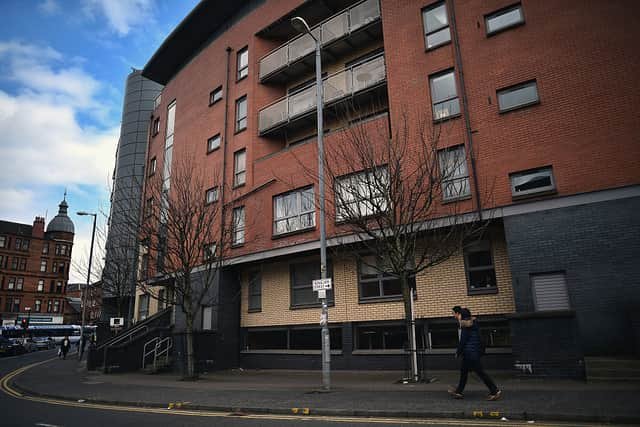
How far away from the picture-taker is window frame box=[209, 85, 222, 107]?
77.4 ft

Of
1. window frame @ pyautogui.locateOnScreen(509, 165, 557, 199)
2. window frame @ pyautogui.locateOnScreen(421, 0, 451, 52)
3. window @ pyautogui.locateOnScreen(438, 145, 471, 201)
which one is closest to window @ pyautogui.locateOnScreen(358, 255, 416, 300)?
window @ pyautogui.locateOnScreen(438, 145, 471, 201)

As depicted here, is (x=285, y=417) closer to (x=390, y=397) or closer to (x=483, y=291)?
(x=390, y=397)

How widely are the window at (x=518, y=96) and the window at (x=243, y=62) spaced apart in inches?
527

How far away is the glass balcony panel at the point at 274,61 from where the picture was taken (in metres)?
20.5

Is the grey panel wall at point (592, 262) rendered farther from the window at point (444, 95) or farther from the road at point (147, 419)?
the road at point (147, 419)

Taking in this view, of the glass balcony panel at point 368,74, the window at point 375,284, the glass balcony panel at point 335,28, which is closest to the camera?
the window at point 375,284

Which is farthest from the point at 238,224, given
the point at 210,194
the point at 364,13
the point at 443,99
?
the point at 364,13

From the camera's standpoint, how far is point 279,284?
733 inches

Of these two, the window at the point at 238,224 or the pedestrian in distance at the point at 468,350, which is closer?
the pedestrian in distance at the point at 468,350

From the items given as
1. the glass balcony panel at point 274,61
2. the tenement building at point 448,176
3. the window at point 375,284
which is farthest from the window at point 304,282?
the glass balcony panel at point 274,61

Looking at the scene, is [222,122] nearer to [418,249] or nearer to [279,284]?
[279,284]

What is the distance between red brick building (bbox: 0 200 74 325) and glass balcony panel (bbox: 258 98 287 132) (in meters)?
62.0

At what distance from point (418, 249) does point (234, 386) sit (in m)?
7.18

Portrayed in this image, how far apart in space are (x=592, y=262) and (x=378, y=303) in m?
6.77
